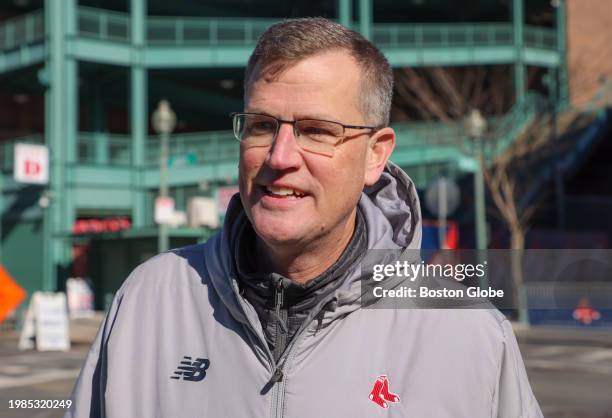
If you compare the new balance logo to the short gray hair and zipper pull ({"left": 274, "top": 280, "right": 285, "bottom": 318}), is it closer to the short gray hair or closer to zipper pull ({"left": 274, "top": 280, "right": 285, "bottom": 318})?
zipper pull ({"left": 274, "top": 280, "right": 285, "bottom": 318})

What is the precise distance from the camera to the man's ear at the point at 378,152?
2.44 m

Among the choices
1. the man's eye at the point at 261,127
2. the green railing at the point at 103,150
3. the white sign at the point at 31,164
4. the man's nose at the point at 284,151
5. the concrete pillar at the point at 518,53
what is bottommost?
the man's nose at the point at 284,151

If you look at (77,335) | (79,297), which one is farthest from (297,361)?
(79,297)

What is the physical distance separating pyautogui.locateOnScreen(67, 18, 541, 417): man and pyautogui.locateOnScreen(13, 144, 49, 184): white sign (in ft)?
77.6

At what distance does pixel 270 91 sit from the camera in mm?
2254

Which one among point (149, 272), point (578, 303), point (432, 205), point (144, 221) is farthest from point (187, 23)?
point (149, 272)

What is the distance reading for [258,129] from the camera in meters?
2.29

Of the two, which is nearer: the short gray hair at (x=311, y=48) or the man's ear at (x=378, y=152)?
Result: the short gray hair at (x=311, y=48)

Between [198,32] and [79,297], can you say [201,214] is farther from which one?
[198,32]

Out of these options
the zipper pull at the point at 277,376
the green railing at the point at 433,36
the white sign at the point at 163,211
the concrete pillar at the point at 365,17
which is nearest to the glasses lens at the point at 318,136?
the zipper pull at the point at 277,376

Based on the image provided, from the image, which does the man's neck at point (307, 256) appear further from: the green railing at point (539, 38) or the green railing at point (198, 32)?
the green railing at point (539, 38)

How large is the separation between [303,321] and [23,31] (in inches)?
1155

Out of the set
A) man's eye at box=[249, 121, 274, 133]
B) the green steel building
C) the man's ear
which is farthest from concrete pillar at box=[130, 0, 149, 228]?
→ man's eye at box=[249, 121, 274, 133]

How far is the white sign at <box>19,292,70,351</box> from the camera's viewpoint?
58.6 feet
